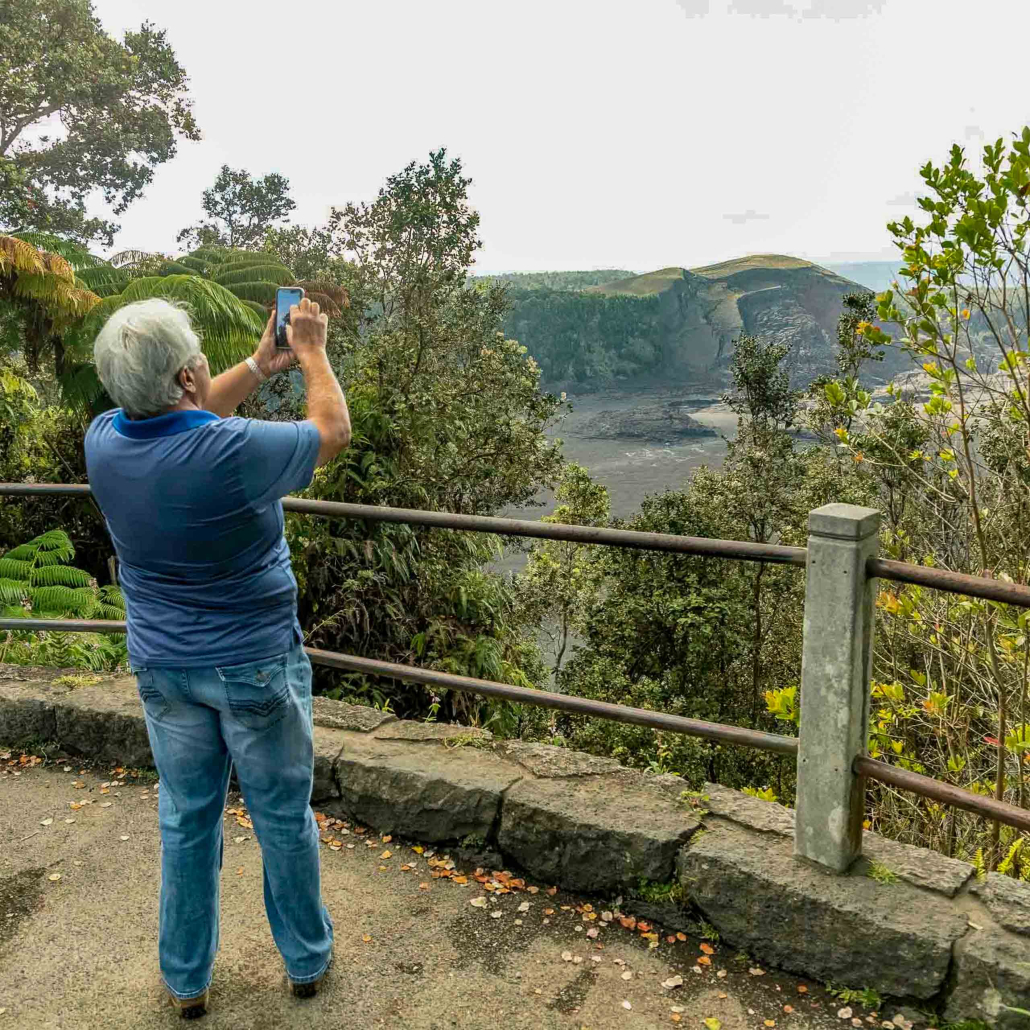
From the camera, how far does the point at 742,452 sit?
1069 inches

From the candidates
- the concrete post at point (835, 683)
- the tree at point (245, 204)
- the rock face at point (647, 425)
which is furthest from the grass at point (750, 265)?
the concrete post at point (835, 683)

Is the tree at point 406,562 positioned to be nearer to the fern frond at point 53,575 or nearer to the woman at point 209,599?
the fern frond at point 53,575

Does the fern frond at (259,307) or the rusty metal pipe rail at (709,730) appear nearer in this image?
the rusty metal pipe rail at (709,730)

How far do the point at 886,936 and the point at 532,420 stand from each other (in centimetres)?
2114

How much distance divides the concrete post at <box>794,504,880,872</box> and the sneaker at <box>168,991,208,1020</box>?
162 centimetres

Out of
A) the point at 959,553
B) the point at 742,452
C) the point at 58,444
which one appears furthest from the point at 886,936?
the point at 742,452

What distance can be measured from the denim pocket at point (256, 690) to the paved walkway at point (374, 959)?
32.7 inches

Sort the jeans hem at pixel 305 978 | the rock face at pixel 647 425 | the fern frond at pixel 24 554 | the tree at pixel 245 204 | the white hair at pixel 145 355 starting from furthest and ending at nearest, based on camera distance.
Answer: the rock face at pixel 647 425 → the tree at pixel 245 204 → the fern frond at pixel 24 554 → the jeans hem at pixel 305 978 → the white hair at pixel 145 355

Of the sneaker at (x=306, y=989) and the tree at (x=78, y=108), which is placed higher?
the tree at (x=78, y=108)

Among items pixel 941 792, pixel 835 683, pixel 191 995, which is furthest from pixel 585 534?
pixel 191 995

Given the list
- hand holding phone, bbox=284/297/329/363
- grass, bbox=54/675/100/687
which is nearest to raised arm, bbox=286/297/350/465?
hand holding phone, bbox=284/297/329/363

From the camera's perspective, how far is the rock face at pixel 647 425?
105375 millimetres

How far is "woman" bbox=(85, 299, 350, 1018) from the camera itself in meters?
2.09

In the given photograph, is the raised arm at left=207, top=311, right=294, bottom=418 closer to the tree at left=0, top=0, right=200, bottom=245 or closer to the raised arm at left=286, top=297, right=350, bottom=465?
the raised arm at left=286, top=297, right=350, bottom=465
